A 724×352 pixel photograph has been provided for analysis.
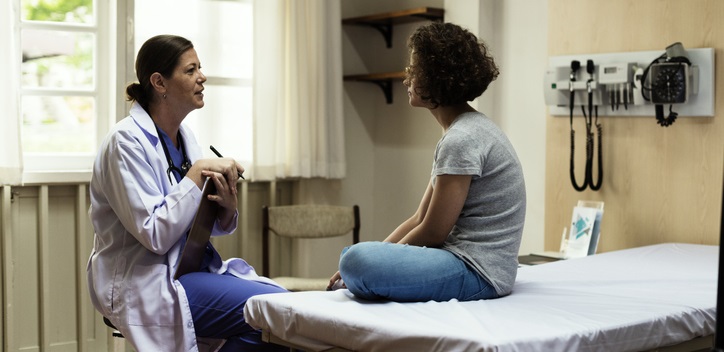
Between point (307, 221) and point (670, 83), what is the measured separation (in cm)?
183

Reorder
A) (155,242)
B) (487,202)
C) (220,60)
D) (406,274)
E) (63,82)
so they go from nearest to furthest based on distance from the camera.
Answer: (406,274)
(487,202)
(155,242)
(63,82)
(220,60)

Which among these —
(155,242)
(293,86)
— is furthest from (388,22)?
(155,242)

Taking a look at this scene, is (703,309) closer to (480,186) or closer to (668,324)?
(668,324)

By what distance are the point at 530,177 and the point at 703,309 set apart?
185cm

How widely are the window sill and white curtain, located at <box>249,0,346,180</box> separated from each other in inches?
31.6

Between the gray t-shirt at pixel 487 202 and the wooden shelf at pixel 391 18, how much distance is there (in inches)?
81.3

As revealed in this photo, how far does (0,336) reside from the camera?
12.3ft

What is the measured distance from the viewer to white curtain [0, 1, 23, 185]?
141 inches

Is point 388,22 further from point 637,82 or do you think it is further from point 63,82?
point 63,82

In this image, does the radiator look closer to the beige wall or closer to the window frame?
the window frame

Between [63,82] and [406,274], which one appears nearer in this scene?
[406,274]

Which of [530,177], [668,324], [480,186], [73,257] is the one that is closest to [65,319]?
[73,257]

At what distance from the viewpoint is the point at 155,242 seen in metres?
2.41

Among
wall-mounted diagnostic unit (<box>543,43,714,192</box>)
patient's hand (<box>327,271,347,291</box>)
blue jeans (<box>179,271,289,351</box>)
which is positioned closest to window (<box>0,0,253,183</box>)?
blue jeans (<box>179,271,289,351</box>)
